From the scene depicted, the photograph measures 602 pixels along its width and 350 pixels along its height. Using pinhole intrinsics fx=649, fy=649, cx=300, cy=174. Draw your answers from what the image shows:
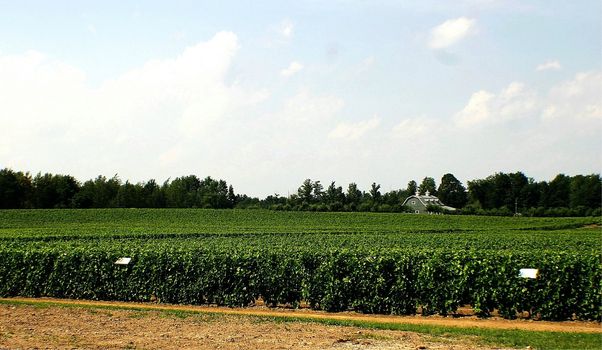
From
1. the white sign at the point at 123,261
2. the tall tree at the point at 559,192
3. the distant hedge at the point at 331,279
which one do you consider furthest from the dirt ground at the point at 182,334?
the tall tree at the point at 559,192

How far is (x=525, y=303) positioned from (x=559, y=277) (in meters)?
1.15

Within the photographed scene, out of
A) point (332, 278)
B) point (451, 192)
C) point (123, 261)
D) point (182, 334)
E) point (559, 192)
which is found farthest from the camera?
point (451, 192)

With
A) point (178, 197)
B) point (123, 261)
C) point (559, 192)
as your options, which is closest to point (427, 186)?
point (559, 192)

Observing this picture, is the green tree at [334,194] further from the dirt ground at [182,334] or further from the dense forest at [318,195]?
the dirt ground at [182,334]

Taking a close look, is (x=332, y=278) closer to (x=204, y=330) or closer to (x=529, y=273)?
(x=204, y=330)

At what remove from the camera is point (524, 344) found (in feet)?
44.2

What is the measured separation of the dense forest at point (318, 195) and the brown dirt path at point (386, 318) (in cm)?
8036

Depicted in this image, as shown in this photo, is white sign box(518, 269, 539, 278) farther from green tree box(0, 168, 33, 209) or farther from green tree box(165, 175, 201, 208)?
green tree box(165, 175, 201, 208)

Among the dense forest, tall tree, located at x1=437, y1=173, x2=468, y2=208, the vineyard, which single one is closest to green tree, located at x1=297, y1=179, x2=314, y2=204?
the dense forest

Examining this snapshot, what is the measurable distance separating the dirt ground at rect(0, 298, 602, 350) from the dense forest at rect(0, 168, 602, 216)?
82637 millimetres

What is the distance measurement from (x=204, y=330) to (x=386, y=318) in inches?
223

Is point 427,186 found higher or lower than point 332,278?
higher

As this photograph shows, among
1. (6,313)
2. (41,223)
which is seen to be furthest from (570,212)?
(6,313)

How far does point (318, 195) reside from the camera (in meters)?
149
